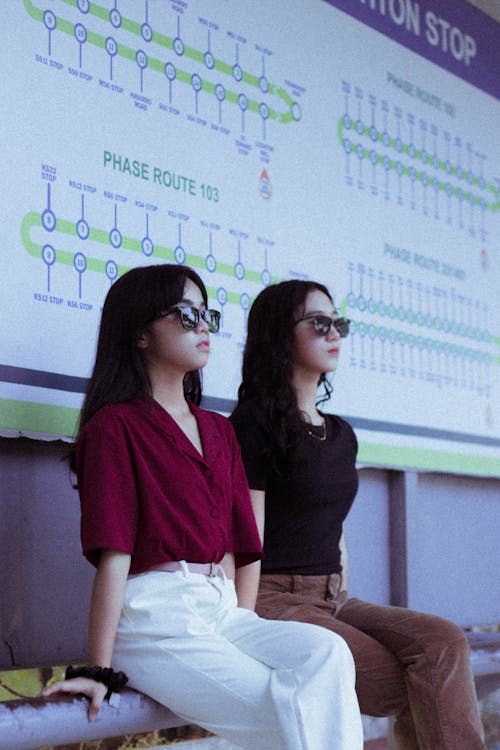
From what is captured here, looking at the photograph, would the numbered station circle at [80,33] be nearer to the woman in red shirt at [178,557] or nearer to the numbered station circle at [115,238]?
the numbered station circle at [115,238]

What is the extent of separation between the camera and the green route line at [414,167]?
3.26m

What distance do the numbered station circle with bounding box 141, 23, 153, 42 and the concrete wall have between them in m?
0.94

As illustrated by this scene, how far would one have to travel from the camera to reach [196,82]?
107 inches

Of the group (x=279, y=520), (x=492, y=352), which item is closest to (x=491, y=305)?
(x=492, y=352)

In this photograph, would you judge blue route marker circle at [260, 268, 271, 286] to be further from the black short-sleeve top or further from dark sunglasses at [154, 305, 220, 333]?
dark sunglasses at [154, 305, 220, 333]

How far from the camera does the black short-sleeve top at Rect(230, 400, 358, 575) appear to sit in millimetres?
2371

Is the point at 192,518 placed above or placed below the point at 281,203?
below

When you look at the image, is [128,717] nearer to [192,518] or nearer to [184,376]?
[192,518]

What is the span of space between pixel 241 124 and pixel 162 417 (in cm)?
108

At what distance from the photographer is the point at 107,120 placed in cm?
247

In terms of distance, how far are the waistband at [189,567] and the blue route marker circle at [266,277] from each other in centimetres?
102

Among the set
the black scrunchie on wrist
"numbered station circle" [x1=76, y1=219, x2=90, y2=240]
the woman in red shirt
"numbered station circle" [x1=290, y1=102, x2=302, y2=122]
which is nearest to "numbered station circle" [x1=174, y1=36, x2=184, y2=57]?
"numbered station circle" [x1=290, y1=102, x2=302, y2=122]

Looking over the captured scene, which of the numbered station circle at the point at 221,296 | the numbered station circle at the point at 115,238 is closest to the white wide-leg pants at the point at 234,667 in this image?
the numbered station circle at the point at 115,238

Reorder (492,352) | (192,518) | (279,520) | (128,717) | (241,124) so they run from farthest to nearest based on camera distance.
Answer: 1. (492,352)
2. (241,124)
3. (279,520)
4. (192,518)
5. (128,717)
